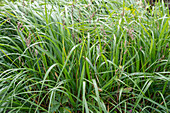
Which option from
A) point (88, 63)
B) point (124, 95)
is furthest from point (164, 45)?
point (88, 63)

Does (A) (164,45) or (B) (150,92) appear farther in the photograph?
(A) (164,45)

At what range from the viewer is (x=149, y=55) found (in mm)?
1776

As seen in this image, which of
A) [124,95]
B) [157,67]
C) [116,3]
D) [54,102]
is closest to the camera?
[54,102]

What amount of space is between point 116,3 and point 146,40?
131 centimetres

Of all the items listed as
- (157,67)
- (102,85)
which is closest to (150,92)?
(157,67)

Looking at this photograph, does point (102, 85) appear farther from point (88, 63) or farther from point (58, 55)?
point (58, 55)

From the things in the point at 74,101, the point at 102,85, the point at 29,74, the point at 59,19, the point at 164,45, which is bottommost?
the point at 74,101

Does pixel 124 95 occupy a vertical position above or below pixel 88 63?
below

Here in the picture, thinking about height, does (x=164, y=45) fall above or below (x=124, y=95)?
above

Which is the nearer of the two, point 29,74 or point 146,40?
point 29,74

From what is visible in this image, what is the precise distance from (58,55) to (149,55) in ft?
3.03

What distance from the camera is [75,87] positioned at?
1695 millimetres

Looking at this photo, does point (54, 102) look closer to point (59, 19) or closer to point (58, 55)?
point (58, 55)

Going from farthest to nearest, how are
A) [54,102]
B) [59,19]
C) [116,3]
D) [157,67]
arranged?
[116,3] → [59,19] → [157,67] → [54,102]
